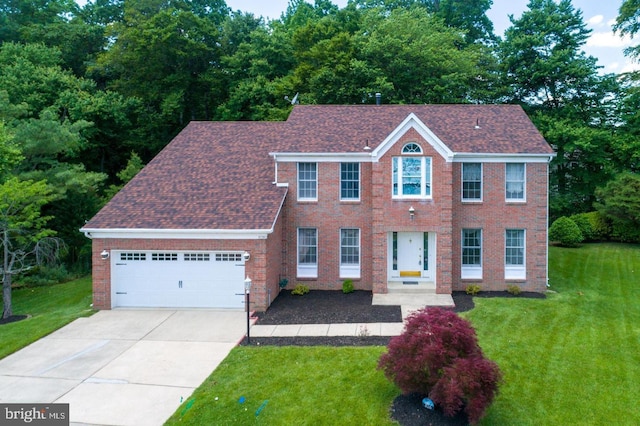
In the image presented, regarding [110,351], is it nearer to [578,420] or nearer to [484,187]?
[578,420]

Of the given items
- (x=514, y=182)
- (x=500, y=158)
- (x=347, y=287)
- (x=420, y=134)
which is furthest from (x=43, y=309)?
(x=514, y=182)

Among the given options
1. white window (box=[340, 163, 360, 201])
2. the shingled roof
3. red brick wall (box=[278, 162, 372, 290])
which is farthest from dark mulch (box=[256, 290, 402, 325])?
white window (box=[340, 163, 360, 201])

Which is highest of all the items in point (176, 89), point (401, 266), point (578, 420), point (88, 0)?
point (88, 0)

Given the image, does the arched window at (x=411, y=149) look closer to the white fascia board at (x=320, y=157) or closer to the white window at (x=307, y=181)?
the white fascia board at (x=320, y=157)

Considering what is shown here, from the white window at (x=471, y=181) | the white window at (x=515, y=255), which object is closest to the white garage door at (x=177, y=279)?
the white window at (x=471, y=181)

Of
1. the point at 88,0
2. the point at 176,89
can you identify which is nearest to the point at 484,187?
the point at 176,89
